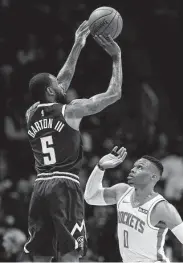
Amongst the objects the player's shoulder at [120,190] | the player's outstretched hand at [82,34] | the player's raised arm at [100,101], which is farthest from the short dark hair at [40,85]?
the player's shoulder at [120,190]

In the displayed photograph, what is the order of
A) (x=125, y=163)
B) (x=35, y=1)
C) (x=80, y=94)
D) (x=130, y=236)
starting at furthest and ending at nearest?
(x=35, y=1) < (x=80, y=94) < (x=125, y=163) < (x=130, y=236)

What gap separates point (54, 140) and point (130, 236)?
3.38ft

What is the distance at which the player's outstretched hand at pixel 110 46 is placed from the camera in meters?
4.98

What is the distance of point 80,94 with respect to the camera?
33.7ft

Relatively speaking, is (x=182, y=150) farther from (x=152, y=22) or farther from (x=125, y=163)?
(x=152, y=22)

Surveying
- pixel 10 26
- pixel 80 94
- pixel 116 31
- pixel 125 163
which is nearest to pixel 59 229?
pixel 116 31

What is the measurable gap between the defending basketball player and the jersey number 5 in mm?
503

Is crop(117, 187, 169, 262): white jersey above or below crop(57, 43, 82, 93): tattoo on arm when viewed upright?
below

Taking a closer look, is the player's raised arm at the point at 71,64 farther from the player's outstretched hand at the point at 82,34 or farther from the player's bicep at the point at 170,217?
the player's bicep at the point at 170,217

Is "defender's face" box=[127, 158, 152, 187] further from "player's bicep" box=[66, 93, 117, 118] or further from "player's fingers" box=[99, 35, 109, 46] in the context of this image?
"player's fingers" box=[99, 35, 109, 46]

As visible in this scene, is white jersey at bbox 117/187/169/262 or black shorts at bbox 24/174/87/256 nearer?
black shorts at bbox 24/174/87/256

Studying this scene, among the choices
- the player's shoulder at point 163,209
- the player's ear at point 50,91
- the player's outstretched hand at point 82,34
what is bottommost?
the player's shoulder at point 163,209

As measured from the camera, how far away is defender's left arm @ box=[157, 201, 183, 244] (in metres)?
4.94

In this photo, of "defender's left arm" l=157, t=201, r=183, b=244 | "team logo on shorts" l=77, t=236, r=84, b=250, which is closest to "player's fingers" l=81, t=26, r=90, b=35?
"defender's left arm" l=157, t=201, r=183, b=244
